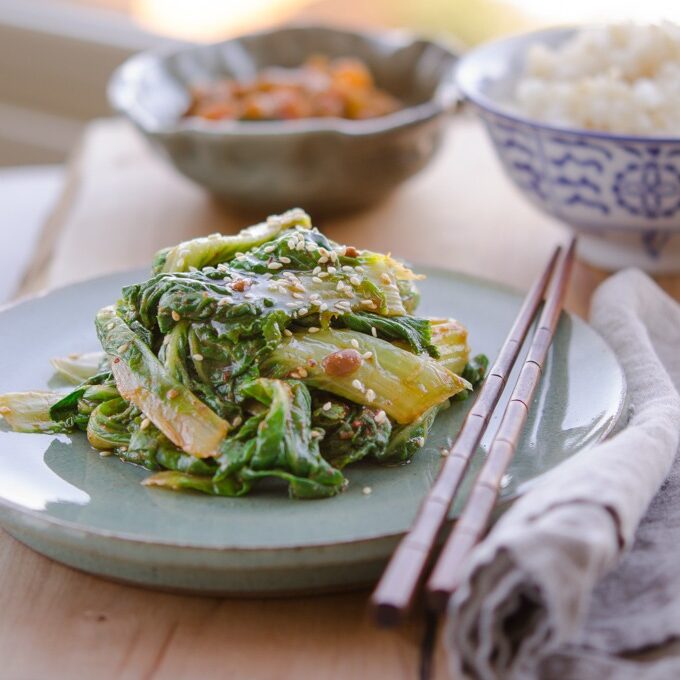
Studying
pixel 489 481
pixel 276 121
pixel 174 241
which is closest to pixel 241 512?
pixel 489 481

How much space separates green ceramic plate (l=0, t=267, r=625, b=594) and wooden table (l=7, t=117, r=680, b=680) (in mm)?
67

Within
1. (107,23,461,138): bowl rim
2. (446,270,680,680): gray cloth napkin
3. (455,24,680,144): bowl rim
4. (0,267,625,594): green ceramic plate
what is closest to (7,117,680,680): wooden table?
(0,267,625,594): green ceramic plate

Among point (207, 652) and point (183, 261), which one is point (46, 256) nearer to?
point (183, 261)

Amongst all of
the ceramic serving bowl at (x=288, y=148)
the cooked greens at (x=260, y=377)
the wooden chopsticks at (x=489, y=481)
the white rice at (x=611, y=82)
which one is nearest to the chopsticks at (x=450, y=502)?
the wooden chopsticks at (x=489, y=481)

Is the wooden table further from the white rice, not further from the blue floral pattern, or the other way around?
the white rice

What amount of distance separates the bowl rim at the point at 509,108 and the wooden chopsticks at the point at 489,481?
74cm

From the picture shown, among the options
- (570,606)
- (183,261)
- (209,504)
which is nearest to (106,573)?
(209,504)

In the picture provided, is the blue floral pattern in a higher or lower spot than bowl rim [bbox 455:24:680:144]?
lower

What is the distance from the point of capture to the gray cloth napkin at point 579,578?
147cm

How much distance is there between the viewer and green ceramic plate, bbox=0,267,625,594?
165 cm

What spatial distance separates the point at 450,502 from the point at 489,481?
79mm

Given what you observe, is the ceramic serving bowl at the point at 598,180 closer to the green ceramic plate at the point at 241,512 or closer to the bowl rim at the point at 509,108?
the bowl rim at the point at 509,108

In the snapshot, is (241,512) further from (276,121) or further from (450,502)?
(276,121)

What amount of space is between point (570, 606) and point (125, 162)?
3.61 meters
